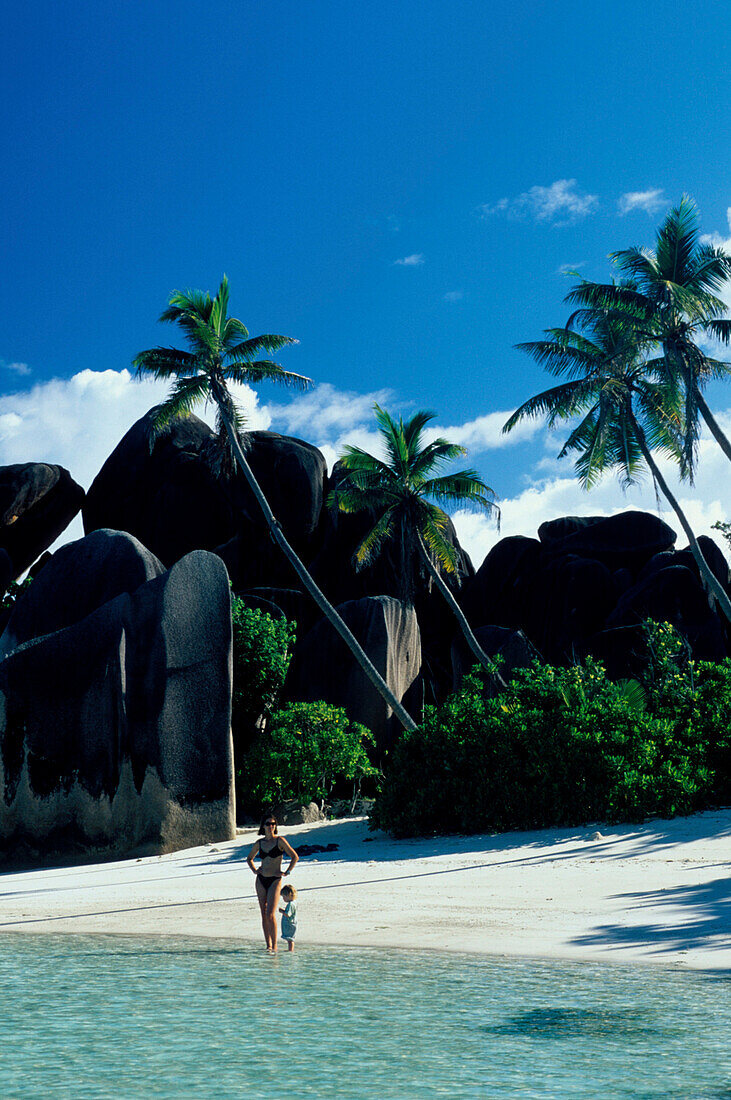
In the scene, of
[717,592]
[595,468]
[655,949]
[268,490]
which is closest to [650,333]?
[595,468]

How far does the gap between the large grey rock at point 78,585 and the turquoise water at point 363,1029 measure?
10.9 metres

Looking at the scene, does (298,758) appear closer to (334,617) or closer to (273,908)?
(334,617)

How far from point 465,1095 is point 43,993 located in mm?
3826

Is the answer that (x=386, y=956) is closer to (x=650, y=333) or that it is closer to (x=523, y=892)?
(x=523, y=892)

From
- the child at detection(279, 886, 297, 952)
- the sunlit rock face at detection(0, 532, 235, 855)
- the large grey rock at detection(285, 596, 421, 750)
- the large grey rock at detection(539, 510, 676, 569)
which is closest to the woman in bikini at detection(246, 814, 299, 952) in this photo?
the child at detection(279, 886, 297, 952)

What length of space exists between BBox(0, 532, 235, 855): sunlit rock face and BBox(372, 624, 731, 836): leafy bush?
3.12 meters

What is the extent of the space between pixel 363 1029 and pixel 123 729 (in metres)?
10.9

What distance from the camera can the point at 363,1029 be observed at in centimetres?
610

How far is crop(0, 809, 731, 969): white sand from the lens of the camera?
8.38 metres

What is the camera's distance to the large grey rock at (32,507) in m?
37.1

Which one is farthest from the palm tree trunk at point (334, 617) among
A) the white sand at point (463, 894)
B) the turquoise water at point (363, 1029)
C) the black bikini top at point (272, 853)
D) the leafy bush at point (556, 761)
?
the turquoise water at point (363, 1029)

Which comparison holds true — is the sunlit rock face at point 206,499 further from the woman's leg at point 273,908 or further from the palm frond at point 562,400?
the woman's leg at point 273,908

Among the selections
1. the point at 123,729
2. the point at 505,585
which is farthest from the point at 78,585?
the point at 505,585

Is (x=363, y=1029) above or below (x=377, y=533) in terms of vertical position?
below
